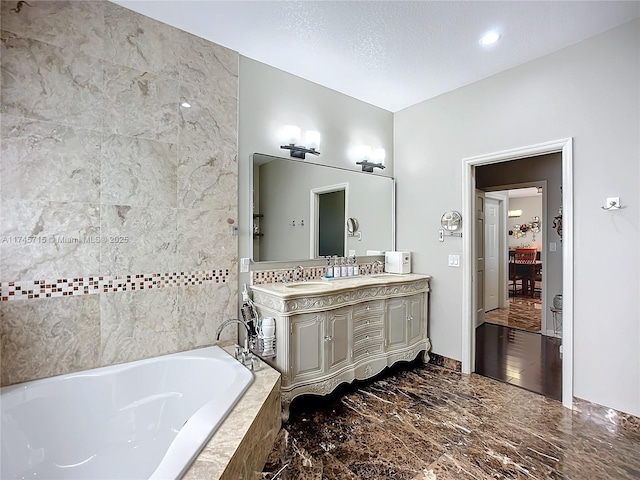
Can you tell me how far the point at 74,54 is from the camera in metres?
2.04

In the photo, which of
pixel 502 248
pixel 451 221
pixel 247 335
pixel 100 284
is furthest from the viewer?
pixel 502 248

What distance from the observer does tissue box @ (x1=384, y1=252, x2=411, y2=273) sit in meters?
3.60

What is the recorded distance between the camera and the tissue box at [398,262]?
360 centimetres

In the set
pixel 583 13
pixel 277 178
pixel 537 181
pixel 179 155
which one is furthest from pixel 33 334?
pixel 537 181

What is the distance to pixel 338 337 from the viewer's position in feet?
8.79

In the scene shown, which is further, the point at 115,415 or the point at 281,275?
the point at 281,275

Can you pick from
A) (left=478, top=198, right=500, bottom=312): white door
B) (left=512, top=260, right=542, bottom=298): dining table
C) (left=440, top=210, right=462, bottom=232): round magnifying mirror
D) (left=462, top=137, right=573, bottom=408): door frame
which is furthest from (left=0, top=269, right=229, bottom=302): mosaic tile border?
(left=512, top=260, right=542, bottom=298): dining table

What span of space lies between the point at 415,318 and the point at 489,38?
2.53 meters

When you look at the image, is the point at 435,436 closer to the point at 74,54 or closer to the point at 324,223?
the point at 324,223

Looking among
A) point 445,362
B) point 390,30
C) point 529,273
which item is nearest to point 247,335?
point 445,362

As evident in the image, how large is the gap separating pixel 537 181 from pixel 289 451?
15.8 feet

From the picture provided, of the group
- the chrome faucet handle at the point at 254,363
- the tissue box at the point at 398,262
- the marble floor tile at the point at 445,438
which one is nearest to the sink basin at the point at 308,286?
the chrome faucet handle at the point at 254,363

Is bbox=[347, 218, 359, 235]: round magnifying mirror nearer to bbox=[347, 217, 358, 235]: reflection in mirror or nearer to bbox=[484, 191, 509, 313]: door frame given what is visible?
bbox=[347, 217, 358, 235]: reflection in mirror

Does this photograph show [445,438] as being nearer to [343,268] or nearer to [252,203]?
[343,268]
